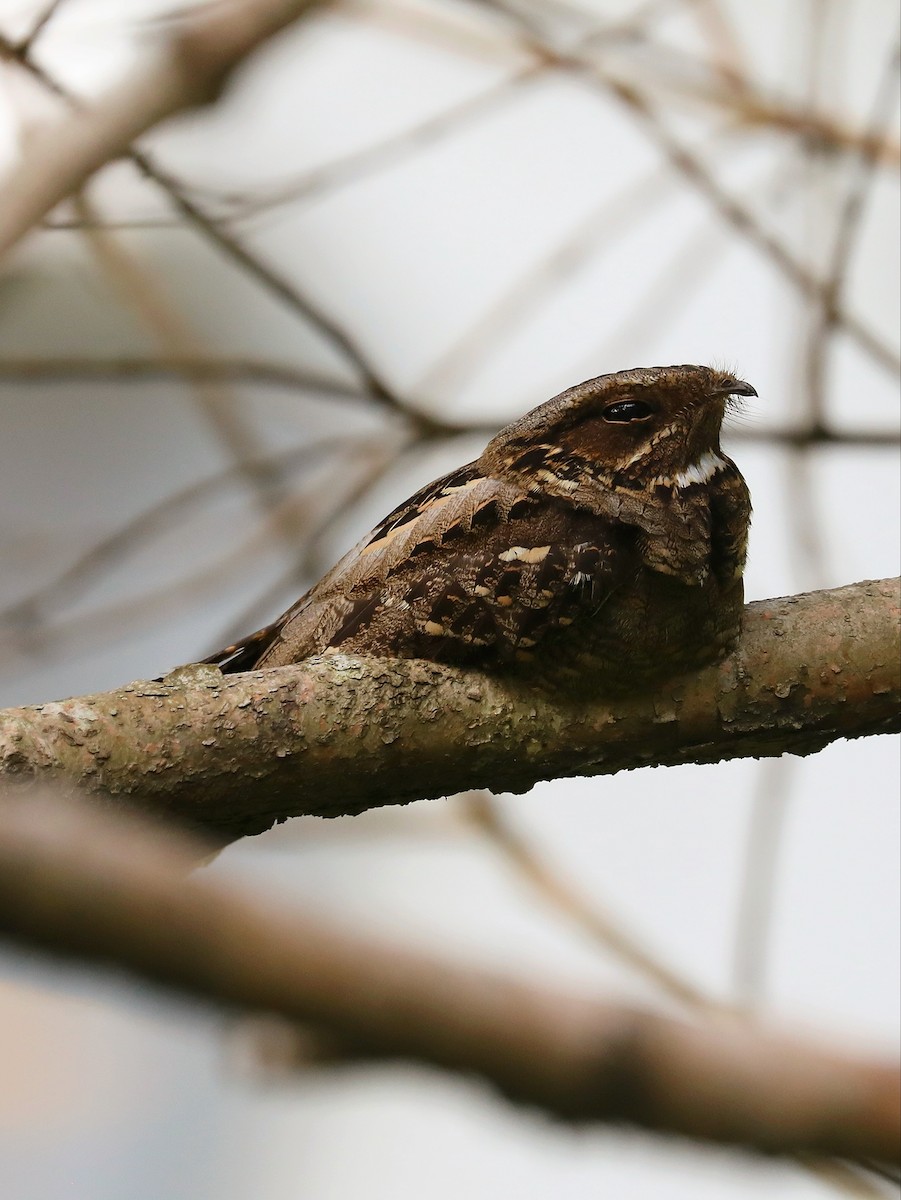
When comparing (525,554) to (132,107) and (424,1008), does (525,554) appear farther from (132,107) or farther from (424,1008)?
(424,1008)

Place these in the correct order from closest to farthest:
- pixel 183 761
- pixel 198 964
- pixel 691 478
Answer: pixel 198 964
pixel 183 761
pixel 691 478

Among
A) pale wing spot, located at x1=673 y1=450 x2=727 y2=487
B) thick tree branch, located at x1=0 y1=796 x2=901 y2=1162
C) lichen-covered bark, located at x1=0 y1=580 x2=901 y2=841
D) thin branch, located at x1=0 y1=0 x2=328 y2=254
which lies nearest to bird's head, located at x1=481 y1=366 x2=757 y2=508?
pale wing spot, located at x1=673 y1=450 x2=727 y2=487

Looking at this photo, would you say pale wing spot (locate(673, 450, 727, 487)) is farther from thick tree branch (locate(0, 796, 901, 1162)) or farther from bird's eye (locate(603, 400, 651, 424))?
thick tree branch (locate(0, 796, 901, 1162))

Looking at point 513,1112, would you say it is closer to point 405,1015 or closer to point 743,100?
point 405,1015

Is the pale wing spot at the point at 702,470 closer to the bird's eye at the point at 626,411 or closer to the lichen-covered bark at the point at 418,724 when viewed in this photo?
the bird's eye at the point at 626,411

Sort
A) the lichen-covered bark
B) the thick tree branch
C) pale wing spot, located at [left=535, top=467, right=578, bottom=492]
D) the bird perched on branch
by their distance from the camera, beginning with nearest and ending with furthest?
1. the thick tree branch
2. the lichen-covered bark
3. the bird perched on branch
4. pale wing spot, located at [left=535, top=467, right=578, bottom=492]

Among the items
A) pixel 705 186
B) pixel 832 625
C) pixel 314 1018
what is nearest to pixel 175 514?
pixel 705 186
